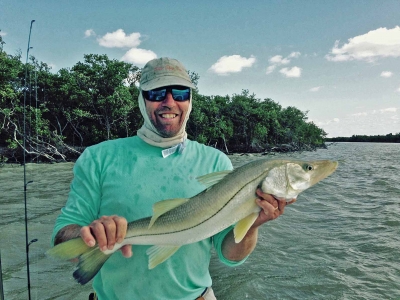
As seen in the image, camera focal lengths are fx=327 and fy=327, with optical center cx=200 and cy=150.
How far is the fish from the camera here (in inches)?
73.2

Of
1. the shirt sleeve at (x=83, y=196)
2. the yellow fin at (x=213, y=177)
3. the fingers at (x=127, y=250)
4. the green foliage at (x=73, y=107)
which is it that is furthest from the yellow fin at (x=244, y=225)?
the green foliage at (x=73, y=107)

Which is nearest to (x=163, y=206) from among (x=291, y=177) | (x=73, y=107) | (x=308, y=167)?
(x=291, y=177)

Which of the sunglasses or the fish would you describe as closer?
the fish

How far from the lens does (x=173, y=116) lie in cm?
230

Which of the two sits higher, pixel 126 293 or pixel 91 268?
pixel 91 268

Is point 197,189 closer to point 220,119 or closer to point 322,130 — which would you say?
Result: point 220,119

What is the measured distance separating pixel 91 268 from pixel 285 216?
934 centimetres

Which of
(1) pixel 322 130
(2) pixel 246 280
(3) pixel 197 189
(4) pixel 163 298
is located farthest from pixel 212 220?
(1) pixel 322 130

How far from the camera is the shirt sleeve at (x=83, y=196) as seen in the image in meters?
1.98

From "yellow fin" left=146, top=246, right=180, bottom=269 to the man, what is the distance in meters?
0.13

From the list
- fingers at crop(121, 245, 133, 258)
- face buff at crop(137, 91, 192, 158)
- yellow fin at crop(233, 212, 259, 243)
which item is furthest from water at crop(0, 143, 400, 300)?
fingers at crop(121, 245, 133, 258)

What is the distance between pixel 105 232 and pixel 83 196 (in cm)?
43

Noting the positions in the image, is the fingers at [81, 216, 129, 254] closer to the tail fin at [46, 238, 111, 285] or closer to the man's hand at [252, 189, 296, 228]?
the tail fin at [46, 238, 111, 285]

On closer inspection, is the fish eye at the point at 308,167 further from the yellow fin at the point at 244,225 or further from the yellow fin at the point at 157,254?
the yellow fin at the point at 157,254
